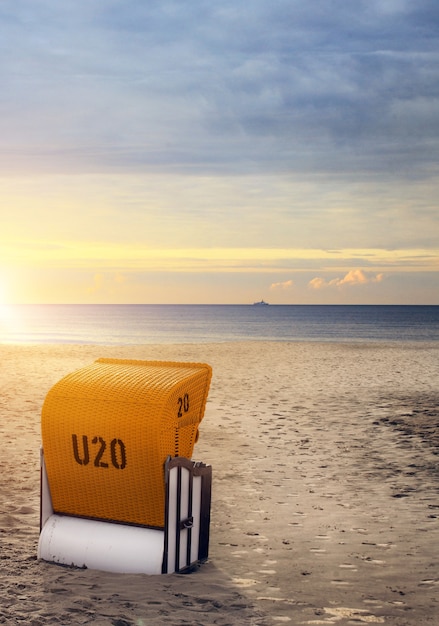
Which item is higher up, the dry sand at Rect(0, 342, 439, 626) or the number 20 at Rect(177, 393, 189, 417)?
the number 20 at Rect(177, 393, 189, 417)

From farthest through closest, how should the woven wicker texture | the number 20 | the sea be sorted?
the sea < the number 20 < the woven wicker texture

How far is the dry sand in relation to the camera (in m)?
5.16

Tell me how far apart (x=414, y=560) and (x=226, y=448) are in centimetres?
524

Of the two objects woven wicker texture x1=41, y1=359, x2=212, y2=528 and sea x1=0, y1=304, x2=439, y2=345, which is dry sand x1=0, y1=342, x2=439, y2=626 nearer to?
woven wicker texture x1=41, y1=359, x2=212, y2=528

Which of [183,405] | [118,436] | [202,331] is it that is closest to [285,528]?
[183,405]

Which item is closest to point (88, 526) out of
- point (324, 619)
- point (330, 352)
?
point (324, 619)

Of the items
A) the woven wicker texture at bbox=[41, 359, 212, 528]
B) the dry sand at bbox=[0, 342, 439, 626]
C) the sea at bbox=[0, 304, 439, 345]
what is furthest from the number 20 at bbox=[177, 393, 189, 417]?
the sea at bbox=[0, 304, 439, 345]

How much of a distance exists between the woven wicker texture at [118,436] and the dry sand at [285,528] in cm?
58

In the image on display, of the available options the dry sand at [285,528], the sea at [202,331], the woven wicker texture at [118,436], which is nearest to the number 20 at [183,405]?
the woven wicker texture at [118,436]

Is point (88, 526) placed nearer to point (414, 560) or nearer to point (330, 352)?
point (414, 560)

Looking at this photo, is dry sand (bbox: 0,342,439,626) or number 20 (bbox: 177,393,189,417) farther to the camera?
number 20 (bbox: 177,393,189,417)

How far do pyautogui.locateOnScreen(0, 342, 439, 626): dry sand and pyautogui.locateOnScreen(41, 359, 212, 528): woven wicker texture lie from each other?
58 cm

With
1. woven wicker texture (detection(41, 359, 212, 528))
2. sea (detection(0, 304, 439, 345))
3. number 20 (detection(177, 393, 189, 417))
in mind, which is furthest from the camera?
sea (detection(0, 304, 439, 345))

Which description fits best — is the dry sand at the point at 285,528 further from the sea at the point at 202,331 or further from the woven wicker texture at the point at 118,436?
the sea at the point at 202,331
